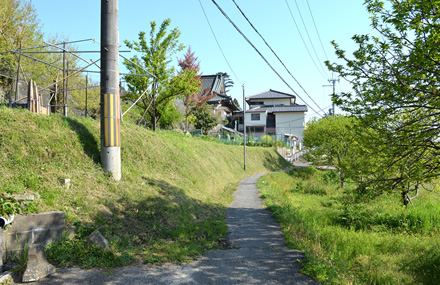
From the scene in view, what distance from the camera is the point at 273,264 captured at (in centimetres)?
587

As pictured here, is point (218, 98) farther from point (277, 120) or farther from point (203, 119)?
point (277, 120)

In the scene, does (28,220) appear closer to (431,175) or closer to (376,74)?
(376,74)

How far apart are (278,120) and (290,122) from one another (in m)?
2.24

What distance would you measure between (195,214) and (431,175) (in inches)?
241

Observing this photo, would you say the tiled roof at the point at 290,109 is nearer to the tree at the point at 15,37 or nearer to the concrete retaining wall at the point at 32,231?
the tree at the point at 15,37

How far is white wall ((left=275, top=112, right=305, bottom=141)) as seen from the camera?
5597 centimetres

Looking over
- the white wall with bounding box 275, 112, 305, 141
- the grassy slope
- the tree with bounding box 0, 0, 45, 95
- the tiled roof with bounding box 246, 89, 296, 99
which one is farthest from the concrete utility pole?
the tiled roof with bounding box 246, 89, 296, 99

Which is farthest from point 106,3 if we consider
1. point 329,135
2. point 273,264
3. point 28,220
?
point 329,135

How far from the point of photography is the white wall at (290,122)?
56.0 meters

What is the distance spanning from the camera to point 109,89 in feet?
27.5

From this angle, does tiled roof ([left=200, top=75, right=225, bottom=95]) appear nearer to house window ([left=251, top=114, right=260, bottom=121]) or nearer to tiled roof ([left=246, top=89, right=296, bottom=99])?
house window ([left=251, top=114, right=260, bottom=121])

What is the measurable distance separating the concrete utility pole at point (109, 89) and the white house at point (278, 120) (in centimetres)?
4392

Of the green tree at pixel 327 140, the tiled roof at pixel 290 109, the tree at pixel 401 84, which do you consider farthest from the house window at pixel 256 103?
the tree at pixel 401 84

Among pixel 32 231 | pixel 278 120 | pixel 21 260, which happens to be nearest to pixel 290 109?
pixel 278 120
